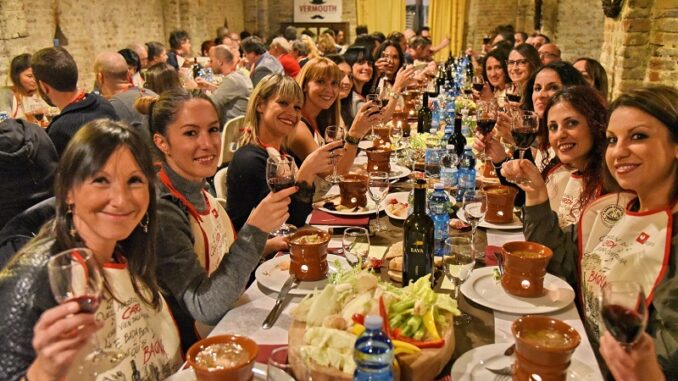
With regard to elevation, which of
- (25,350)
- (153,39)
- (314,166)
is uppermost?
(153,39)

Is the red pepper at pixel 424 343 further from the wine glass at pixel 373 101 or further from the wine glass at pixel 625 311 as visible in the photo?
the wine glass at pixel 373 101

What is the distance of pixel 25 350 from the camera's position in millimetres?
1245

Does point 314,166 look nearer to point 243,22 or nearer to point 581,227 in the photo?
point 581,227

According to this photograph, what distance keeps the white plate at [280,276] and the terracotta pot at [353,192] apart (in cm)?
51

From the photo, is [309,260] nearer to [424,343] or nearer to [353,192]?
[424,343]

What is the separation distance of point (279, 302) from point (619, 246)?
3.41 feet

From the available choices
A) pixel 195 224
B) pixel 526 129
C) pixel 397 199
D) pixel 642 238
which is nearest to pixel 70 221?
pixel 195 224

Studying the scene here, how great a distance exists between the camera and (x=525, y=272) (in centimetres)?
163

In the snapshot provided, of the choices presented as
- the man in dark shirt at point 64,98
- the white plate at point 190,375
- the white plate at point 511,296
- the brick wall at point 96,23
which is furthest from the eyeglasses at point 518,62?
the brick wall at point 96,23

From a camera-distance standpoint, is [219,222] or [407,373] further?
[219,222]

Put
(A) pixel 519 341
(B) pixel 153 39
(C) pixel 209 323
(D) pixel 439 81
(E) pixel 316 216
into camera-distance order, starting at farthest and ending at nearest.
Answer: (B) pixel 153 39
(D) pixel 439 81
(E) pixel 316 216
(C) pixel 209 323
(A) pixel 519 341

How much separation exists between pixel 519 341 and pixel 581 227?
0.95m

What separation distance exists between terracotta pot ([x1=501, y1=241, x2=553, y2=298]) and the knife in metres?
0.61

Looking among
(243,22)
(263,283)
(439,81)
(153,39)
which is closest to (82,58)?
(153,39)
